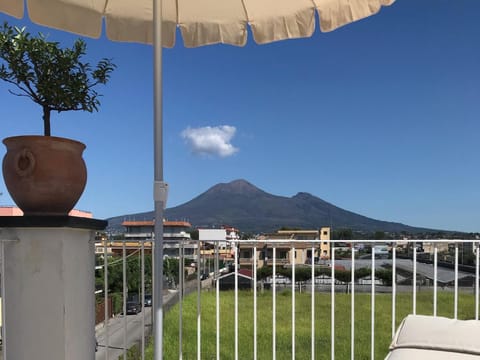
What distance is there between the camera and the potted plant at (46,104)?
177 centimetres

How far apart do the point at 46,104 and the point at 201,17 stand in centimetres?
119

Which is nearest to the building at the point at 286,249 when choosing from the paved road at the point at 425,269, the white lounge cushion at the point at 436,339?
the paved road at the point at 425,269

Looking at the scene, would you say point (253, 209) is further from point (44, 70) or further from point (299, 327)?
point (44, 70)

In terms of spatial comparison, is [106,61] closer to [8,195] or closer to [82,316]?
[8,195]

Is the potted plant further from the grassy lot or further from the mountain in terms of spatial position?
the mountain

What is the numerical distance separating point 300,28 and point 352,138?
104943 mm

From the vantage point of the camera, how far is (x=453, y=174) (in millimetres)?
86750

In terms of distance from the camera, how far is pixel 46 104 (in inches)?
81.0

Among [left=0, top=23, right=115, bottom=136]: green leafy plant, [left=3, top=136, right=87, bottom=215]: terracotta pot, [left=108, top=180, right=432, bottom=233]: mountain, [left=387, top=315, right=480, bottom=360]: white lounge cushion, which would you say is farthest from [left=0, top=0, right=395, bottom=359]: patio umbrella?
[left=108, top=180, right=432, bottom=233]: mountain

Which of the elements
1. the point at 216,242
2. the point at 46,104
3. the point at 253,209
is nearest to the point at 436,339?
the point at 216,242

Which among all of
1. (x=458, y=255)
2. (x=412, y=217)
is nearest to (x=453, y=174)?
(x=412, y=217)

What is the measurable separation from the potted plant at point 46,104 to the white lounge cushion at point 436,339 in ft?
5.40

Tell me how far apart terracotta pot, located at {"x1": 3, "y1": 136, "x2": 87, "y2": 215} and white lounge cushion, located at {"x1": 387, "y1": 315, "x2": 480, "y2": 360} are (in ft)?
5.35

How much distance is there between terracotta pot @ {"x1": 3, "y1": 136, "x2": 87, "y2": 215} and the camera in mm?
1769
